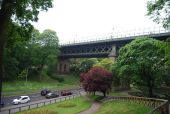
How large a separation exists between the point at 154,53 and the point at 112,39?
3419 cm

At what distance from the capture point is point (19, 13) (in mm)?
12828

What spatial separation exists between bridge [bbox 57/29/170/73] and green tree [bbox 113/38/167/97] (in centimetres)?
1890

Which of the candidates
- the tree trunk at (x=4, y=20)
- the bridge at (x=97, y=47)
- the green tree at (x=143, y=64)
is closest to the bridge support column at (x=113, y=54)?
the bridge at (x=97, y=47)

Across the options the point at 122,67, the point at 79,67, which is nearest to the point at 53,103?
the point at 122,67

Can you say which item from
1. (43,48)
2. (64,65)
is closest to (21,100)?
(43,48)

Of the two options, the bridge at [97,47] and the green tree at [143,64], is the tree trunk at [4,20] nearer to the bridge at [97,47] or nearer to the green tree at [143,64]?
the green tree at [143,64]

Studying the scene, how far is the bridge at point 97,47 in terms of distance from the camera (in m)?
66.7

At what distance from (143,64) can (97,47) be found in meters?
42.8

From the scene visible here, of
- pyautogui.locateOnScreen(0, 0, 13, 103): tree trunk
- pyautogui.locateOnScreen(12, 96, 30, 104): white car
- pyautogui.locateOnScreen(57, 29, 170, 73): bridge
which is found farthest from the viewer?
pyautogui.locateOnScreen(57, 29, 170, 73): bridge

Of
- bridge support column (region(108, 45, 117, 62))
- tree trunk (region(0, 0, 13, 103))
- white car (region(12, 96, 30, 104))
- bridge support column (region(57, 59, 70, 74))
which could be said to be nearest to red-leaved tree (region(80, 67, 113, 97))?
white car (region(12, 96, 30, 104))

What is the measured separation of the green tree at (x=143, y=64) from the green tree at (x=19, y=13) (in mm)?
28629

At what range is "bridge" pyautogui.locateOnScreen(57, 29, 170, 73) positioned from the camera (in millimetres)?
66706

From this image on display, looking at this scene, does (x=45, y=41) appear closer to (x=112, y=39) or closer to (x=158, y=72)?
(x=112, y=39)

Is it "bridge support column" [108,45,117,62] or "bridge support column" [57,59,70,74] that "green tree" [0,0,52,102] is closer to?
"bridge support column" [108,45,117,62]
